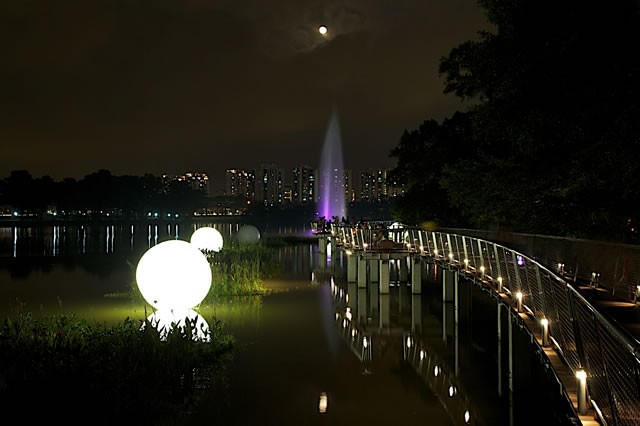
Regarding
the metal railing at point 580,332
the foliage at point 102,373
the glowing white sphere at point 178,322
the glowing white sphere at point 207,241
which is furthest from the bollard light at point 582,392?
the glowing white sphere at point 207,241

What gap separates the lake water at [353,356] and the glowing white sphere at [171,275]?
61.6 inches

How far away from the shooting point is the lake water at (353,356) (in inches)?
470

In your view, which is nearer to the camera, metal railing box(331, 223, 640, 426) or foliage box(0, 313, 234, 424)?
metal railing box(331, 223, 640, 426)

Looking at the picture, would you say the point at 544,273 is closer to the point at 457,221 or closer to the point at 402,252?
the point at 402,252

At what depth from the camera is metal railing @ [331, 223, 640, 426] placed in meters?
5.77

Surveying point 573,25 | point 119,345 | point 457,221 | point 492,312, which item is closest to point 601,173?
point 573,25

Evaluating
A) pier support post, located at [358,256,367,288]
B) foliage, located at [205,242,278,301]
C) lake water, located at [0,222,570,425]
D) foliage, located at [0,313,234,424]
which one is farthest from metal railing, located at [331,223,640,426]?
pier support post, located at [358,256,367,288]

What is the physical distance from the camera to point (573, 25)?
633 inches

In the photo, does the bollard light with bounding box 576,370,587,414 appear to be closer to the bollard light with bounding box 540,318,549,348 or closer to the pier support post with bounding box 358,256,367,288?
the bollard light with bounding box 540,318,549,348

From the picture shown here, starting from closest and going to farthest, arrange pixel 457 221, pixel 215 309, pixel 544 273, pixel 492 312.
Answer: pixel 544 273 → pixel 215 309 → pixel 492 312 → pixel 457 221

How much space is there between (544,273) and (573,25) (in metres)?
8.50

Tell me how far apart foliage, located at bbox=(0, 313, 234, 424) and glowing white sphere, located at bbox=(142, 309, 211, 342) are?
42 cm

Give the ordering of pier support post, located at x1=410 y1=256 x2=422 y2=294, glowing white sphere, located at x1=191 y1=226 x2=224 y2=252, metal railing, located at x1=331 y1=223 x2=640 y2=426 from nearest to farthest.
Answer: metal railing, located at x1=331 y1=223 x2=640 y2=426
pier support post, located at x1=410 y1=256 x2=422 y2=294
glowing white sphere, located at x1=191 y1=226 x2=224 y2=252

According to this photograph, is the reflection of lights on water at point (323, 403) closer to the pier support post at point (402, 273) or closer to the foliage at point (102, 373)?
the foliage at point (102, 373)
